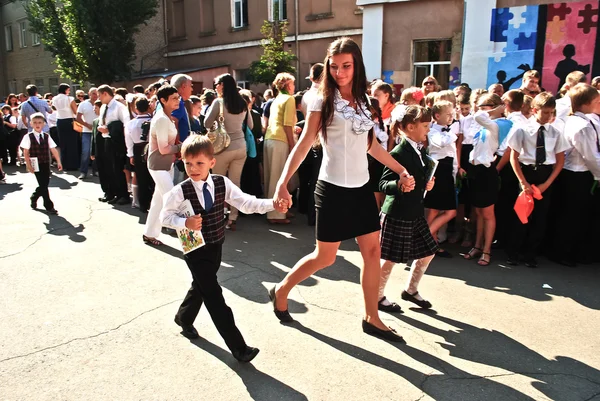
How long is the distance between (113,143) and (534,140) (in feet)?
21.1

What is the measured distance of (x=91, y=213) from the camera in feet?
25.5

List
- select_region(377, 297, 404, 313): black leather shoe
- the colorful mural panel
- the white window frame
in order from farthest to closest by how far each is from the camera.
A: the white window frame < the colorful mural panel < select_region(377, 297, 404, 313): black leather shoe

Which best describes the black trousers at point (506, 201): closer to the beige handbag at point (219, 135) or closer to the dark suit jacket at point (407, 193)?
the dark suit jacket at point (407, 193)

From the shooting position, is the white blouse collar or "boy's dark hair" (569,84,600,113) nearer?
the white blouse collar

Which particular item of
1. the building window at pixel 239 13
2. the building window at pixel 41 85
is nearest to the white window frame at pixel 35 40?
the building window at pixel 41 85

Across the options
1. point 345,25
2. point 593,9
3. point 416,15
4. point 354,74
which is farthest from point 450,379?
point 345,25

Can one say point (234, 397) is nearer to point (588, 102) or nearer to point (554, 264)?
point (554, 264)

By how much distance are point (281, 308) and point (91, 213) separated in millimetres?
4960

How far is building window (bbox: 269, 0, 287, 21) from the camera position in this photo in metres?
19.7

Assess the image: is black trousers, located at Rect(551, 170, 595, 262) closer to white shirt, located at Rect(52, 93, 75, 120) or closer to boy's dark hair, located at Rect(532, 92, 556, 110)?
boy's dark hair, located at Rect(532, 92, 556, 110)

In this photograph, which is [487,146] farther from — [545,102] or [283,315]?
[283,315]

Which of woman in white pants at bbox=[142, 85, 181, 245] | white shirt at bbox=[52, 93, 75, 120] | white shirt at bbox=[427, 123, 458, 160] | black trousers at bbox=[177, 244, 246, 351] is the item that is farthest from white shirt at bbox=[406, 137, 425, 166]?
white shirt at bbox=[52, 93, 75, 120]

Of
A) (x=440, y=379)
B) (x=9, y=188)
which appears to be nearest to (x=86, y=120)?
(x=9, y=188)

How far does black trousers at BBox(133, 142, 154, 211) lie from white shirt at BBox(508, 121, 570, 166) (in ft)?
16.5
